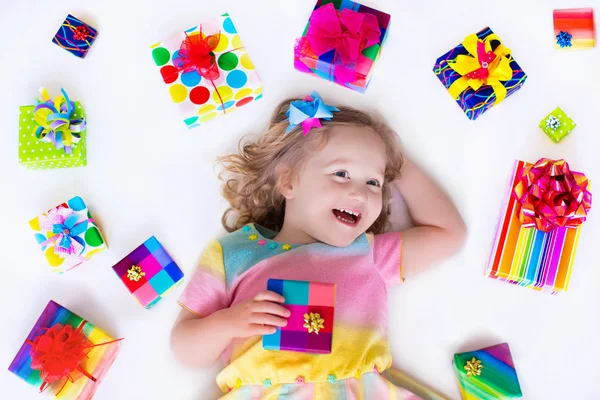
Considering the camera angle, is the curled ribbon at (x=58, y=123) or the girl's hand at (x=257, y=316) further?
the curled ribbon at (x=58, y=123)

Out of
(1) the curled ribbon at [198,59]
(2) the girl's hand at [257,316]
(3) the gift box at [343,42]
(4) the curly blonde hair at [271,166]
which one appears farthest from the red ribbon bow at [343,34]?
(2) the girl's hand at [257,316]

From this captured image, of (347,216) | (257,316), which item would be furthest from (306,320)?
(347,216)

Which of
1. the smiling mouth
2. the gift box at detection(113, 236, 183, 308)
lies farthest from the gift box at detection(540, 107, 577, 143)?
the gift box at detection(113, 236, 183, 308)

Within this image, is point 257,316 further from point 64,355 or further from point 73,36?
point 73,36

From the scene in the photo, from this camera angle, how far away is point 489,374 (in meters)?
1.26

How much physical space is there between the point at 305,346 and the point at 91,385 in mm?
568

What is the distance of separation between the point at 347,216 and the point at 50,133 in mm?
742

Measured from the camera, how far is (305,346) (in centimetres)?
105

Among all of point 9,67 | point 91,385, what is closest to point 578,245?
point 91,385

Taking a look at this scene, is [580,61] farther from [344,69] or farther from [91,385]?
[91,385]

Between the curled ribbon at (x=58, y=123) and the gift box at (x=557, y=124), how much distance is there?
1155 millimetres

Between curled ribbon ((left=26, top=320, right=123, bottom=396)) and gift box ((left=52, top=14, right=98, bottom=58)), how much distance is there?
71cm

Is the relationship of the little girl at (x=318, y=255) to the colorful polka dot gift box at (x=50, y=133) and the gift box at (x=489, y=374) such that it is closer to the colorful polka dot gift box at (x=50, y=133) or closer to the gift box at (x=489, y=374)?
the gift box at (x=489, y=374)

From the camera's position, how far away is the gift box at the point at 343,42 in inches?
49.6
